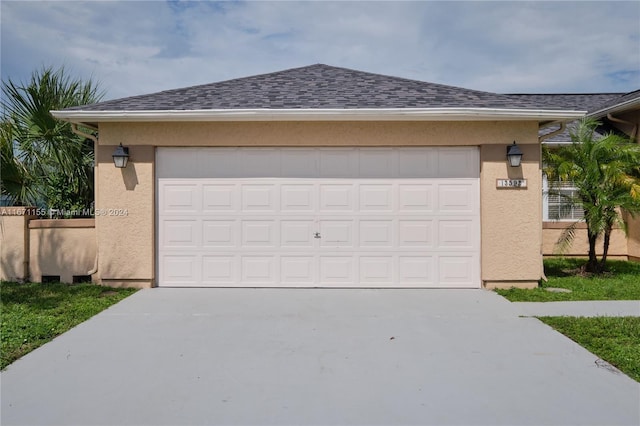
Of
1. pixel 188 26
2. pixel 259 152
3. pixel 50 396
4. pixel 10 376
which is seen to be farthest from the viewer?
pixel 188 26

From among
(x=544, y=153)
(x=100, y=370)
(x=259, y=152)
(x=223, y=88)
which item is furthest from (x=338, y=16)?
(x=100, y=370)

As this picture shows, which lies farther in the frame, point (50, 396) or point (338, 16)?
point (338, 16)

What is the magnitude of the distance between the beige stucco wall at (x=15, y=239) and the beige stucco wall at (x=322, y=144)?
1.67 meters

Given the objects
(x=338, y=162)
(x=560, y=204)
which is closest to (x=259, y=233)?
(x=338, y=162)

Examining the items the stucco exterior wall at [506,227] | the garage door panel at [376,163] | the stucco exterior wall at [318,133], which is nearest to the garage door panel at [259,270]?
the stucco exterior wall at [318,133]

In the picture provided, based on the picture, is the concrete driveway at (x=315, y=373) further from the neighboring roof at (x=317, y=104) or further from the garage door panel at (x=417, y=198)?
the neighboring roof at (x=317, y=104)

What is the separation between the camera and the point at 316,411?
3.33 meters

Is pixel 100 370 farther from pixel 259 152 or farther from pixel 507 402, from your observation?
pixel 259 152

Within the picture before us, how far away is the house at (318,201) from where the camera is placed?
784 cm

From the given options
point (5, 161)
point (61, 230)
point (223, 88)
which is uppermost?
point (223, 88)

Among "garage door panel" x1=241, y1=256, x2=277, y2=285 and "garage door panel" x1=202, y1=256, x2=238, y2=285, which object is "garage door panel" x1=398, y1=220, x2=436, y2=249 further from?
"garage door panel" x1=202, y1=256, x2=238, y2=285

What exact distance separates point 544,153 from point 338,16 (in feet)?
19.3

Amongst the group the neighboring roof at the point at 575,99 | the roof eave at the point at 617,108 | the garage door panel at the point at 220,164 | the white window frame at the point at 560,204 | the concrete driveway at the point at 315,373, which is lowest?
the concrete driveway at the point at 315,373

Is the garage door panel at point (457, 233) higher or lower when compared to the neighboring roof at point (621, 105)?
lower
